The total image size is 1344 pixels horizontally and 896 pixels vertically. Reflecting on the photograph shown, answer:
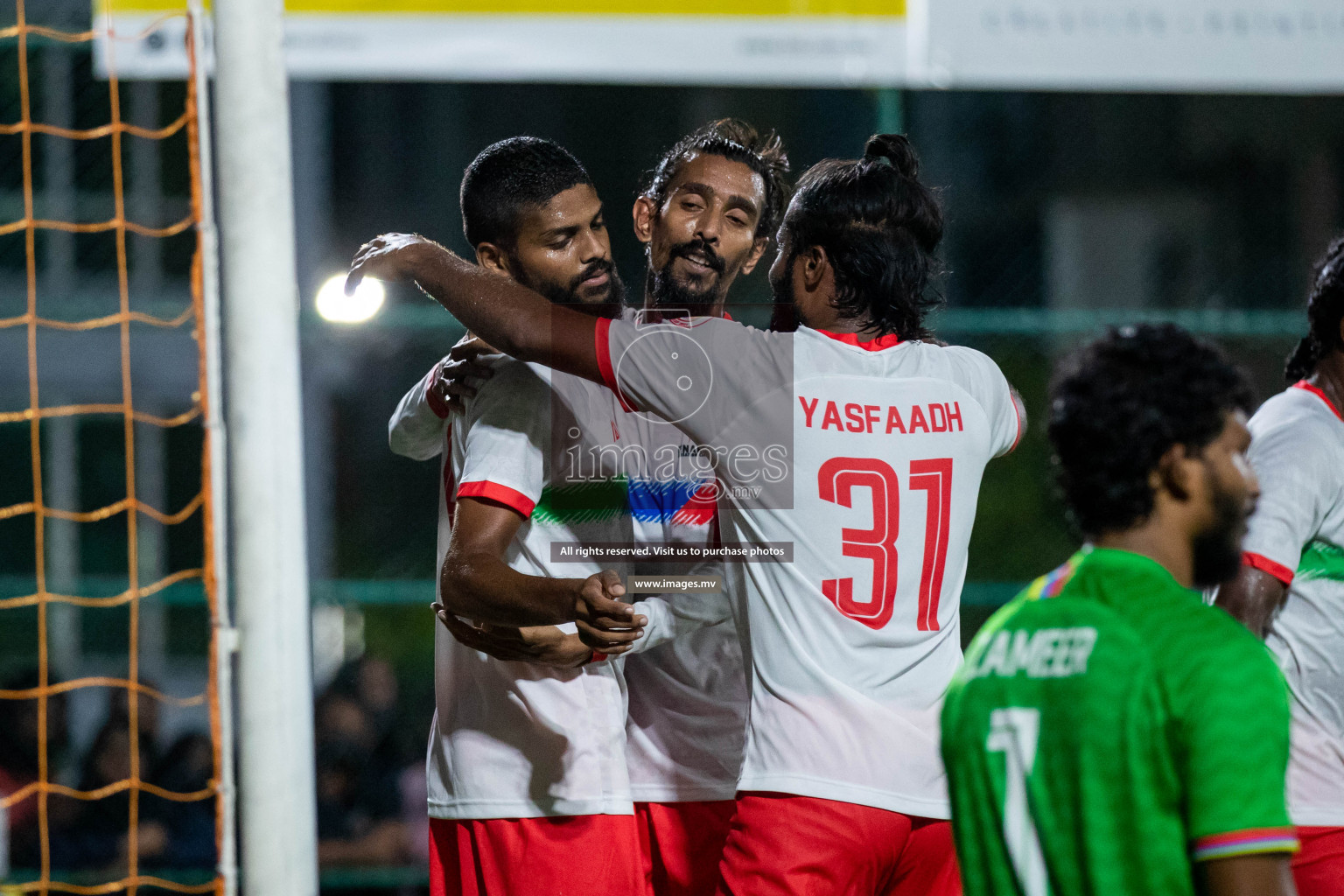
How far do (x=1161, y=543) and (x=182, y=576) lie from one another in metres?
1.95

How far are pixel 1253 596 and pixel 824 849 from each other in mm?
994

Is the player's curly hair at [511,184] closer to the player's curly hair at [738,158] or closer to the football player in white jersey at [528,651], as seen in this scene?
the football player in white jersey at [528,651]

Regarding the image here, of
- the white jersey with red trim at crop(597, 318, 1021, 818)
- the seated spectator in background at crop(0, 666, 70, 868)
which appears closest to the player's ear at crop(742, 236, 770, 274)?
the white jersey with red trim at crop(597, 318, 1021, 818)

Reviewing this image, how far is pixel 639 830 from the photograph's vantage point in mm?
2434

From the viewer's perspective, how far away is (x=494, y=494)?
2.19 m

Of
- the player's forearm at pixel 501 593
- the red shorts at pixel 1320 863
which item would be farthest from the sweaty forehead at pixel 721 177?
the red shorts at pixel 1320 863

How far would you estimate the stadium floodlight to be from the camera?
2.26 meters

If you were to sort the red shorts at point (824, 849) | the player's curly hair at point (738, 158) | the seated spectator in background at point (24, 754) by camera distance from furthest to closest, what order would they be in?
the seated spectator in background at point (24, 754) → the player's curly hair at point (738, 158) → the red shorts at point (824, 849)

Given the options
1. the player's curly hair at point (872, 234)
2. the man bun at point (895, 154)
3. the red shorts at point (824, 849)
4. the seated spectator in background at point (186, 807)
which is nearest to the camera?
the red shorts at point (824, 849)

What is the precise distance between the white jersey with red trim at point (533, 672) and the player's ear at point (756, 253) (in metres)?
0.58

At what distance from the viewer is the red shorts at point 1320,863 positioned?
2387 millimetres

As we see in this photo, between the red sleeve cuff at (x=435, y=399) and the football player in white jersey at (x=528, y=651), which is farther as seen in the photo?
the red sleeve cuff at (x=435, y=399)

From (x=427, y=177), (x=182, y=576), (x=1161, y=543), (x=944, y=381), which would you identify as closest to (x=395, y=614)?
(x=427, y=177)

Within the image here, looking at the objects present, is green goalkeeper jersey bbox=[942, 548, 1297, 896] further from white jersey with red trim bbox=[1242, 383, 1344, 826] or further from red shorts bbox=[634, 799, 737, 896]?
white jersey with red trim bbox=[1242, 383, 1344, 826]
